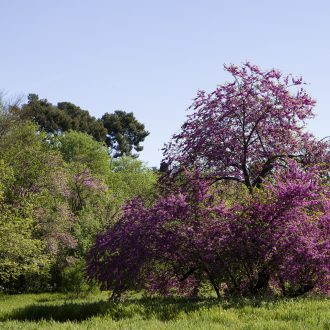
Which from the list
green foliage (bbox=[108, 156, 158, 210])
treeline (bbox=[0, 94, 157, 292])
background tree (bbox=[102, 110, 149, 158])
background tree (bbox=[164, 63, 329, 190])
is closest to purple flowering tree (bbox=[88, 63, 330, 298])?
background tree (bbox=[164, 63, 329, 190])

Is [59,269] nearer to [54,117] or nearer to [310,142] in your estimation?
[310,142]

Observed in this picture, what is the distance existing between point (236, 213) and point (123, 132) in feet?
249

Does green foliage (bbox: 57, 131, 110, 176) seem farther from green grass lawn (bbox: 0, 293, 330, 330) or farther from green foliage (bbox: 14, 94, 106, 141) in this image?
green grass lawn (bbox: 0, 293, 330, 330)

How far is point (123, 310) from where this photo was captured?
14.6 metres

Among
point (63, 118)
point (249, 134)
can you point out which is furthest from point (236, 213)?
point (63, 118)

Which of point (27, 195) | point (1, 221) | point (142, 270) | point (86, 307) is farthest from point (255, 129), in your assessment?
point (27, 195)

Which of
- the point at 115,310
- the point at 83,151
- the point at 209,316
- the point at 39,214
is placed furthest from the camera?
the point at 83,151

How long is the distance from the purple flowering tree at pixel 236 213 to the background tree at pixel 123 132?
69056 mm

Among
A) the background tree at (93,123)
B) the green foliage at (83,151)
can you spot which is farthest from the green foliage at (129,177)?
the background tree at (93,123)

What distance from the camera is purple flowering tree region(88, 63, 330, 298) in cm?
1591

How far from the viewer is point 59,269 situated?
38469 mm

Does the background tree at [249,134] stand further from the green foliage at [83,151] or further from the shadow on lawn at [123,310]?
the green foliage at [83,151]

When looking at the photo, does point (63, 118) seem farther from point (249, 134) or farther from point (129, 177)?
point (249, 134)

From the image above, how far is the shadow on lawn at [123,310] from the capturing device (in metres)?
13.5
